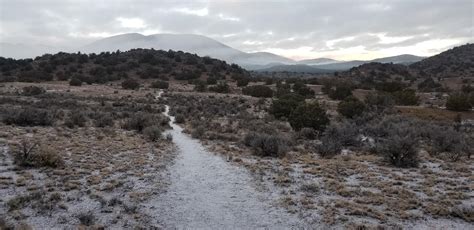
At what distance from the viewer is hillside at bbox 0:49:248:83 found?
81625mm

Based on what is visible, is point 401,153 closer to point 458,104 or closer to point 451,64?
point 458,104

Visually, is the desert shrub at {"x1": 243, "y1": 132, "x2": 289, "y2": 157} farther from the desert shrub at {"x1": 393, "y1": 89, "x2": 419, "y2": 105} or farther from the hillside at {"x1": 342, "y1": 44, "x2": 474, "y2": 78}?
the hillside at {"x1": 342, "y1": 44, "x2": 474, "y2": 78}

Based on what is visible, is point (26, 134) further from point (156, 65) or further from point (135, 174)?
point (156, 65)

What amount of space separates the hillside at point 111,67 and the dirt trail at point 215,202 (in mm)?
67058

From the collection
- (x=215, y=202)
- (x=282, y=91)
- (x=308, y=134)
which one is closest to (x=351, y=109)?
(x=308, y=134)

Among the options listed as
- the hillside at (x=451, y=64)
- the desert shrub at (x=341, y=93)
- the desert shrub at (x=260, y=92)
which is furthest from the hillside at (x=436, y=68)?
the desert shrub at (x=260, y=92)

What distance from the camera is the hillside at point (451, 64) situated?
96.4m

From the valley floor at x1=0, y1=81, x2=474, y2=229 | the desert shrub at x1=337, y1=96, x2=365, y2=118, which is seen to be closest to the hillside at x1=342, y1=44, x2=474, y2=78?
the desert shrub at x1=337, y1=96, x2=365, y2=118

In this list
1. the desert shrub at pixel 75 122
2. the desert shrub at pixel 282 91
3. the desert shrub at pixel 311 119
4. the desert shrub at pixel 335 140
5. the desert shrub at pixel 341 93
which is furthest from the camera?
the desert shrub at pixel 341 93

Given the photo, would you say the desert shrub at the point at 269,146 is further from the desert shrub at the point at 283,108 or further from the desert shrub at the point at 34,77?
the desert shrub at the point at 34,77

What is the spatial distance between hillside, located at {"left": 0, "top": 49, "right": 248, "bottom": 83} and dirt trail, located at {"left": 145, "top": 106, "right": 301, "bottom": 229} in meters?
67.1

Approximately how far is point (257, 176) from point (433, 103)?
46673 mm

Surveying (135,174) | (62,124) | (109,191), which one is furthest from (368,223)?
(62,124)

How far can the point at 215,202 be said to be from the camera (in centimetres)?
1186
